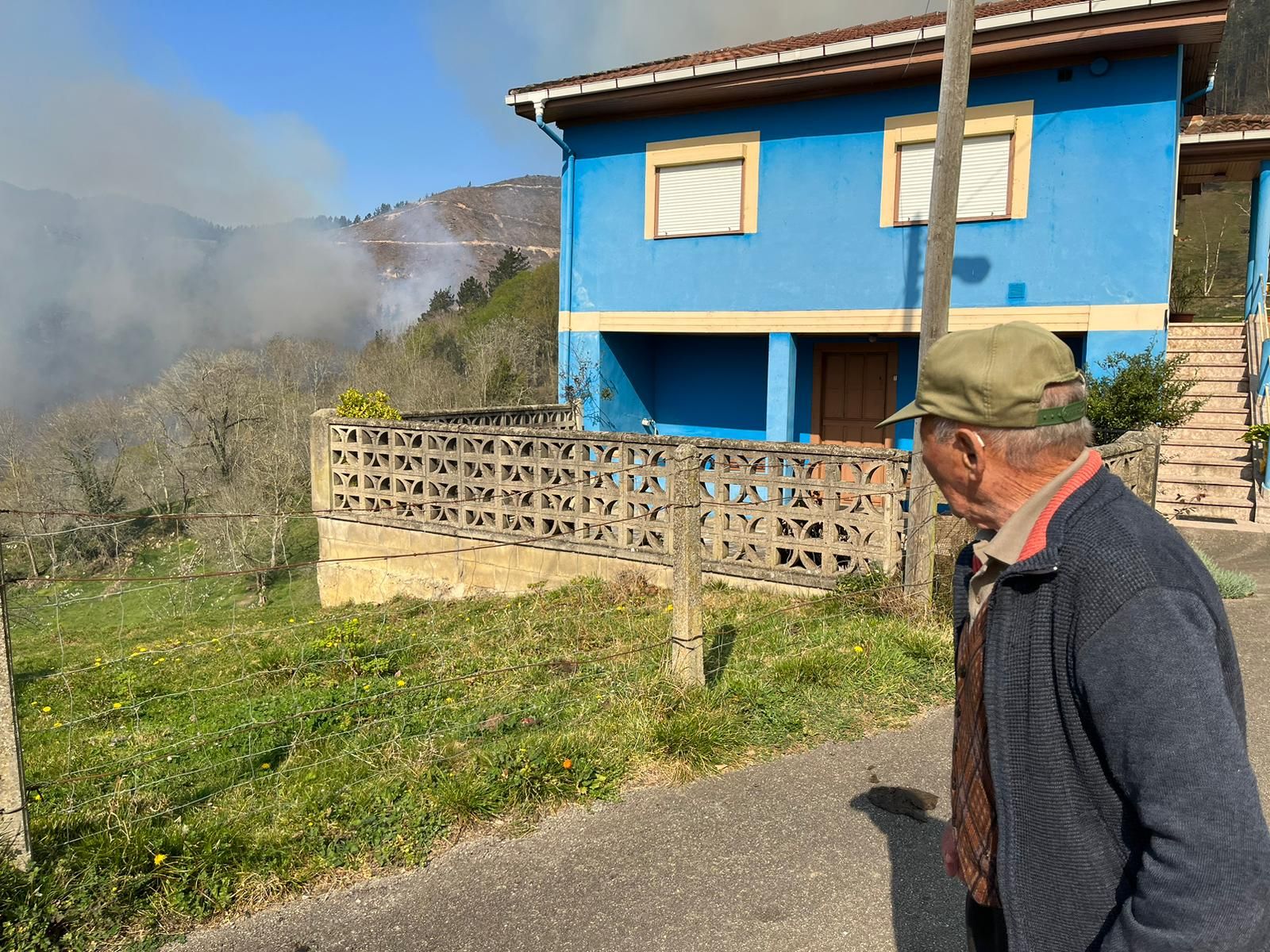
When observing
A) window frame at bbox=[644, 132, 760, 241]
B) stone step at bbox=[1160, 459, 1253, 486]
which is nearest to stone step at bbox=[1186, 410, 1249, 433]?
stone step at bbox=[1160, 459, 1253, 486]

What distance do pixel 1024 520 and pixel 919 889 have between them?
233cm

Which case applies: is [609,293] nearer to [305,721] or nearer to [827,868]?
[305,721]

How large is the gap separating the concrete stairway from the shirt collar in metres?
10.3

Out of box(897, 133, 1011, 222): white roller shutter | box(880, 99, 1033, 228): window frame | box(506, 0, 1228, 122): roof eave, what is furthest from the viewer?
box(897, 133, 1011, 222): white roller shutter

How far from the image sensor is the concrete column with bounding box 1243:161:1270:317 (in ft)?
44.1

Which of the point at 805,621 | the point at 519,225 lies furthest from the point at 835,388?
the point at 519,225

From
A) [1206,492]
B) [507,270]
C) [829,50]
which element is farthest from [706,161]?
[507,270]

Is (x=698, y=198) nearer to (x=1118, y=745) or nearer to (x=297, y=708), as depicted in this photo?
(x=297, y=708)

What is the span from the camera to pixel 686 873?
3547mm

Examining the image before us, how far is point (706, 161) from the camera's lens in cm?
1323

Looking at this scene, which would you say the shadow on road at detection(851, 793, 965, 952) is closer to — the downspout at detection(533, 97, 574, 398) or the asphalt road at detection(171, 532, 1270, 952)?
the asphalt road at detection(171, 532, 1270, 952)

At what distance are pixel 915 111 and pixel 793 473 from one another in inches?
245

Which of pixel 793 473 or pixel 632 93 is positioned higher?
pixel 632 93

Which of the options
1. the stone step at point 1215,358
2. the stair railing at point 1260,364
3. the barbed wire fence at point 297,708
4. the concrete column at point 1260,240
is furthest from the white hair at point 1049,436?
the concrete column at point 1260,240
